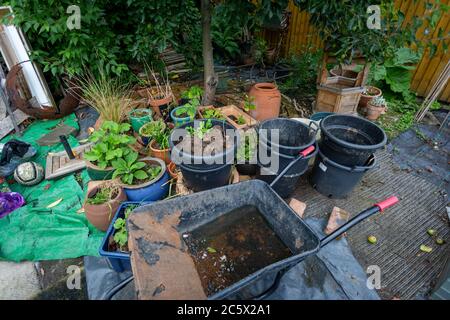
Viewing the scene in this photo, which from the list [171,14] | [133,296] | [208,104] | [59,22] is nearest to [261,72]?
[208,104]

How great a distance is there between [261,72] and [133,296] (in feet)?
13.5

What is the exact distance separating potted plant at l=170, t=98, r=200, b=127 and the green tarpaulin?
1113mm

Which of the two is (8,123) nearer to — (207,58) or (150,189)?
(150,189)

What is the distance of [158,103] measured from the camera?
9.38 feet

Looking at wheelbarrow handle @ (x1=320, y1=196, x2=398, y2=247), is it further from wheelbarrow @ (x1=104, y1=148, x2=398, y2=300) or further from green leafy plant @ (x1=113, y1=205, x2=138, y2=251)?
green leafy plant @ (x1=113, y1=205, x2=138, y2=251)

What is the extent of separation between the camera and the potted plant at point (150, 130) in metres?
2.39

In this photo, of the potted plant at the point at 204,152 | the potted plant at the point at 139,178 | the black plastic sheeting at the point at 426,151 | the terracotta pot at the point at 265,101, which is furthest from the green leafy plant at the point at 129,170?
the black plastic sheeting at the point at 426,151

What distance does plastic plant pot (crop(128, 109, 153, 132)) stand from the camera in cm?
258

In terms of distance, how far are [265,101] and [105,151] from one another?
171 centimetres

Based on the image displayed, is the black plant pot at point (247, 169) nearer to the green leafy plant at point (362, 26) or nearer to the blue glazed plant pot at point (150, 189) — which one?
the blue glazed plant pot at point (150, 189)

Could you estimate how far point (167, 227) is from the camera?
1.36 meters

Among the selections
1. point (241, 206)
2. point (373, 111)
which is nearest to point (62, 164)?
point (241, 206)

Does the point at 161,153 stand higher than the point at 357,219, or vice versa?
the point at 357,219

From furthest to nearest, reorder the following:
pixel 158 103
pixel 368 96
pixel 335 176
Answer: pixel 368 96
pixel 158 103
pixel 335 176
